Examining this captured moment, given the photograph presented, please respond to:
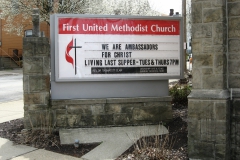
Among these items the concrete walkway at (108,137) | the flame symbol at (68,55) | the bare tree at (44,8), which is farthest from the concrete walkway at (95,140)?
the bare tree at (44,8)

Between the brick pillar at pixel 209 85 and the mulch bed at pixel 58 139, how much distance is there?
18.7 inches

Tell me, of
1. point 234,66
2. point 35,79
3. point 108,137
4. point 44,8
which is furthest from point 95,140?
point 44,8

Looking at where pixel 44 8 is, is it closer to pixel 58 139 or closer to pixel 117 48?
pixel 117 48

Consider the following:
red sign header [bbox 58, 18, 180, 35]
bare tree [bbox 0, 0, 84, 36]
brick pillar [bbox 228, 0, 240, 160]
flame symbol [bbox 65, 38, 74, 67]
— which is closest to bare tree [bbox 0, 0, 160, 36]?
bare tree [bbox 0, 0, 84, 36]

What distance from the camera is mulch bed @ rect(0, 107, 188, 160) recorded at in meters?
4.68

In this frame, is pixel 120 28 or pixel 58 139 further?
pixel 120 28

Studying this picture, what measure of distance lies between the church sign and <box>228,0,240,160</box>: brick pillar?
6.71ft

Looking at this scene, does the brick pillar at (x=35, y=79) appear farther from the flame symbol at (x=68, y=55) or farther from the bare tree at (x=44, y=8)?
the bare tree at (x=44, y=8)

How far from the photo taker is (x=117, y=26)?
20.2ft

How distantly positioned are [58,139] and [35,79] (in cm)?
132

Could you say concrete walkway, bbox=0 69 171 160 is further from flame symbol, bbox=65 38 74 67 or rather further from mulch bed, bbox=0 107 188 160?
flame symbol, bbox=65 38 74 67

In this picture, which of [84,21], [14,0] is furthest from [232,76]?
[14,0]

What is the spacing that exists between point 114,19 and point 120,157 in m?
2.99

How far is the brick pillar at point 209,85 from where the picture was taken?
4.20 meters
